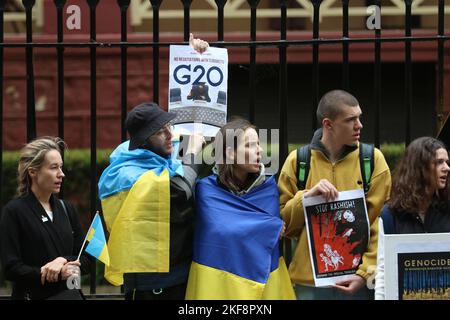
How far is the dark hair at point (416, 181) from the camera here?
6.11 metres

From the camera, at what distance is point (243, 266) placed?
20.8 ft

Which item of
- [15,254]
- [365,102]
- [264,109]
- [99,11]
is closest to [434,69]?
[365,102]

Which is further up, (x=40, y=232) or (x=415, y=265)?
(x=40, y=232)

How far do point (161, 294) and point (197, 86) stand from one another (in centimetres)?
140

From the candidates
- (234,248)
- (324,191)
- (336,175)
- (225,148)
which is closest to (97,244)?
(234,248)

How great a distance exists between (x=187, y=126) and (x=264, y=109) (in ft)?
7.58

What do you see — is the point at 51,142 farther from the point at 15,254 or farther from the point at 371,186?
the point at 371,186

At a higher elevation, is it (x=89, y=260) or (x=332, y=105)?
(x=332, y=105)

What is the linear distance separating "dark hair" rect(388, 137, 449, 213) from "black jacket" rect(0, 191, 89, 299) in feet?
6.39

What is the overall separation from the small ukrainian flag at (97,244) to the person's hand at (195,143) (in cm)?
72

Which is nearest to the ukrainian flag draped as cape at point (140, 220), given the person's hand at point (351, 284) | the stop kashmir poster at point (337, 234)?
the stop kashmir poster at point (337, 234)

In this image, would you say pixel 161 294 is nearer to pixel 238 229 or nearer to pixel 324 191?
pixel 238 229

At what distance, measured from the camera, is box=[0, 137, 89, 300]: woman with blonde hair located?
6352 millimetres

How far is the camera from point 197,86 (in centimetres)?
699
